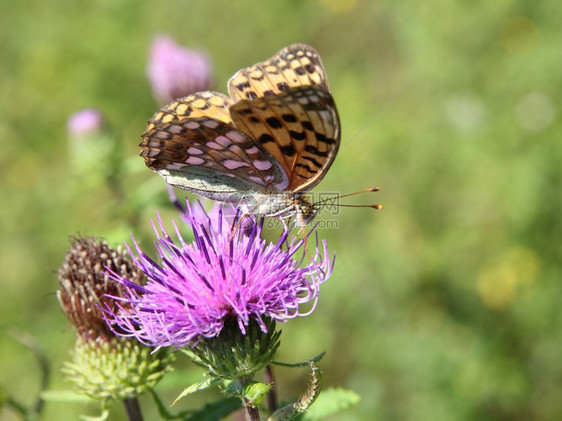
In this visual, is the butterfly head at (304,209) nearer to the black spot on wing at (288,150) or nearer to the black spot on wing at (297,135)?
the black spot on wing at (288,150)

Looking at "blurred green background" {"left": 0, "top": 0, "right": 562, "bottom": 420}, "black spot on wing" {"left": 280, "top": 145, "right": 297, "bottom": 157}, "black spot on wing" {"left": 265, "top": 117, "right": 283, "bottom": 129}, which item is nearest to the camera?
"black spot on wing" {"left": 265, "top": 117, "right": 283, "bottom": 129}

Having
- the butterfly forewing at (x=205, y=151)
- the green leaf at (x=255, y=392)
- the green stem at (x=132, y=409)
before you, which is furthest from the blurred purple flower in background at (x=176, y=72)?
the green leaf at (x=255, y=392)

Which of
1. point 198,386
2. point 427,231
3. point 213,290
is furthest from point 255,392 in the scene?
point 427,231

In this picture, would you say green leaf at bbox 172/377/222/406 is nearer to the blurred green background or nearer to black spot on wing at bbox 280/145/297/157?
black spot on wing at bbox 280/145/297/157

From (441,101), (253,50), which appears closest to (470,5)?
(441,101)

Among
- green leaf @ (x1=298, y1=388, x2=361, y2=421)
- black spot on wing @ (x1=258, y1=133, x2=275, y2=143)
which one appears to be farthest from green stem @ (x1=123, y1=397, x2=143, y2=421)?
black spot on wing @ (x1=258, y1=133, x2=275, y2=143)

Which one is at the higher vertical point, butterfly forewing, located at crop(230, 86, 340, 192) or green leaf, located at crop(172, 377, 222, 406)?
butterfly forewing, located at crop(230, 86, 340, 192)

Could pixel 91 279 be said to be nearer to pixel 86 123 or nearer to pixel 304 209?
pixel 304 209
